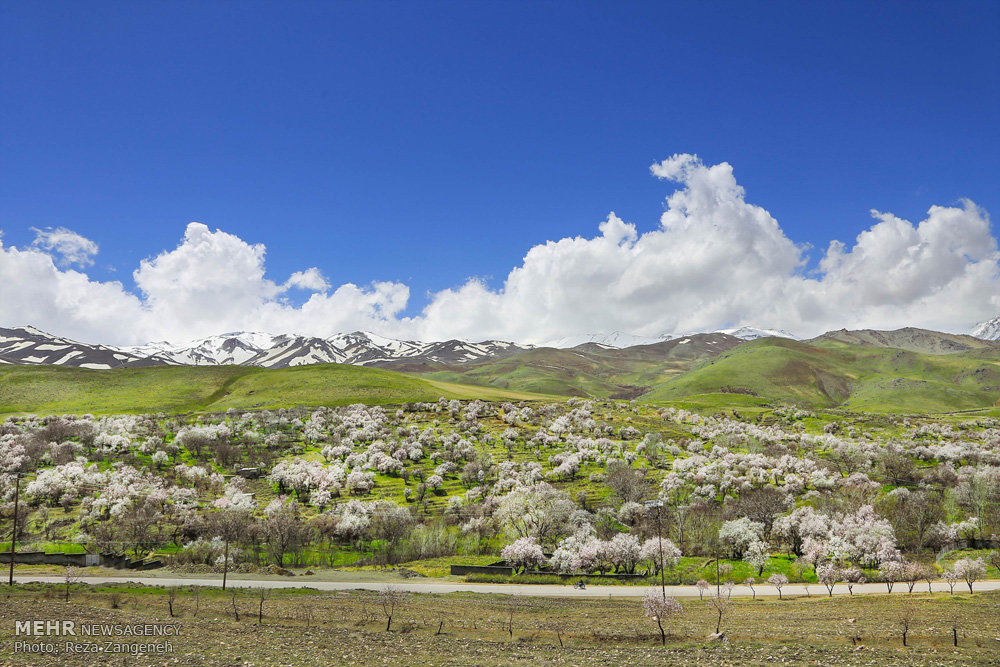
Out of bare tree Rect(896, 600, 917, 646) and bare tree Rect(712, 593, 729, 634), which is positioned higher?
bare tree Rect(896, 600, 917, 646)

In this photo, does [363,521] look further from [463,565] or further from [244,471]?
[244,471]

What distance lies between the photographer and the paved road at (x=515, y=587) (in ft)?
166

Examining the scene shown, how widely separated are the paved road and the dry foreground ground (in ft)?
11.9

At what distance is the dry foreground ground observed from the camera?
27.9m

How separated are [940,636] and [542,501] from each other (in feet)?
157

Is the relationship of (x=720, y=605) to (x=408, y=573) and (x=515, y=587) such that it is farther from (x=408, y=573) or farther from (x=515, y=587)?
(x=408, y=573)

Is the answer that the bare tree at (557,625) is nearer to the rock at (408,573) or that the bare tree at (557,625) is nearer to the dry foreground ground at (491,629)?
the dry foreground ground at (491,629)

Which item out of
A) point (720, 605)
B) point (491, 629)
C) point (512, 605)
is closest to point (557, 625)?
point (491, 629)

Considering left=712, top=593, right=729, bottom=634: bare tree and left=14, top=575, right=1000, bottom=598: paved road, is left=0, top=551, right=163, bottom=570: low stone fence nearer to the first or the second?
left=14, top=575, right=1000, bottom=598: paved road

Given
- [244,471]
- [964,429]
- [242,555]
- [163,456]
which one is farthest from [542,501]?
[964,429]

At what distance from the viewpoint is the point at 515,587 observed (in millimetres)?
54469

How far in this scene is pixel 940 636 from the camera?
3166 cm

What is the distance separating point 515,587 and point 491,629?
19715 millimetres

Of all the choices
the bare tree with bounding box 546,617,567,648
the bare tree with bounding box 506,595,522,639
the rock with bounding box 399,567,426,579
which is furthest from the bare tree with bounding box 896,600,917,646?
the rock with bounding box 399,567,426,579
